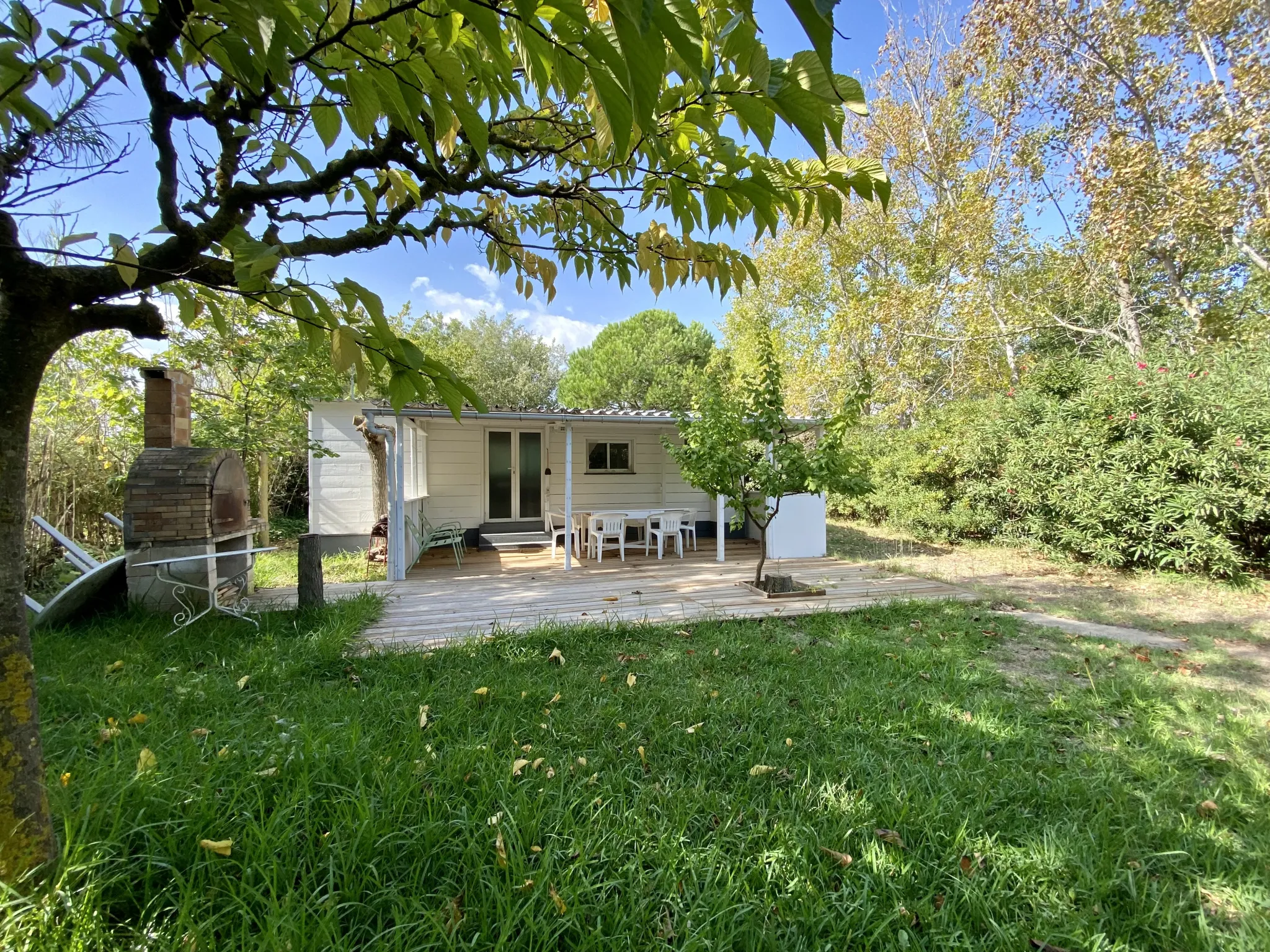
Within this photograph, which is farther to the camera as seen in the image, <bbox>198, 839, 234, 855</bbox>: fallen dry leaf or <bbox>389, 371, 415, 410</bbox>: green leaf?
<bbox>198, 839, 234, 855</bbox>: fallen dry leaf

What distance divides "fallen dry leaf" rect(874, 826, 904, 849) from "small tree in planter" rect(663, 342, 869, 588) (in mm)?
4090

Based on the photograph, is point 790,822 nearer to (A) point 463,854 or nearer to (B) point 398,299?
(A) point 463,854

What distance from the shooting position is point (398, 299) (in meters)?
16.0

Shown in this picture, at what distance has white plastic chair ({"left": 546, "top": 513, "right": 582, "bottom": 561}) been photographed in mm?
9078

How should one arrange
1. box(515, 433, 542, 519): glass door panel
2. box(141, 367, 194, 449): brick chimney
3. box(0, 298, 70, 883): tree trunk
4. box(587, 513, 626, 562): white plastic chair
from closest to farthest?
box(0, 298, 70, 883): tree trunk → box(141, 367, 194, 449): brick chimney → box(587, 513, 626, 562): white plastic chair → box(515, 433, 542, 519): glass door panel

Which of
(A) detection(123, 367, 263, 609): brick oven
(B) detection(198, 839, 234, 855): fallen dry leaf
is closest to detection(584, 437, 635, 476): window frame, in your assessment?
(A) detection(123, 367, 263, 609): brick oven

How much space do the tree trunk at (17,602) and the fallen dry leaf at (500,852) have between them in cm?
120

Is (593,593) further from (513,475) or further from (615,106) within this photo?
(615,106)

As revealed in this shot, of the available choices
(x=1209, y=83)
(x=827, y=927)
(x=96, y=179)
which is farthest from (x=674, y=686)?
(x=1209, y=83)

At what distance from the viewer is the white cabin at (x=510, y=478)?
29.2ft

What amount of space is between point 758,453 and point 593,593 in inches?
108

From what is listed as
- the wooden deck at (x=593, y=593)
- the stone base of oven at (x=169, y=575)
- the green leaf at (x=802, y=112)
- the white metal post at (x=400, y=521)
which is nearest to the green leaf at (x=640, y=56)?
the green leaf at (x=802, y=112)

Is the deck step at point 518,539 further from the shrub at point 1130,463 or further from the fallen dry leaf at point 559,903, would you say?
the shrub at point 1130,463

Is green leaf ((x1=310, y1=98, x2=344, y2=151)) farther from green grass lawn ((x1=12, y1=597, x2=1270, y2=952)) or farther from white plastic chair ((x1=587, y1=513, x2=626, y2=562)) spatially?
white plastic chair ((x1=587, y1=513, x2=626, y2=562))
